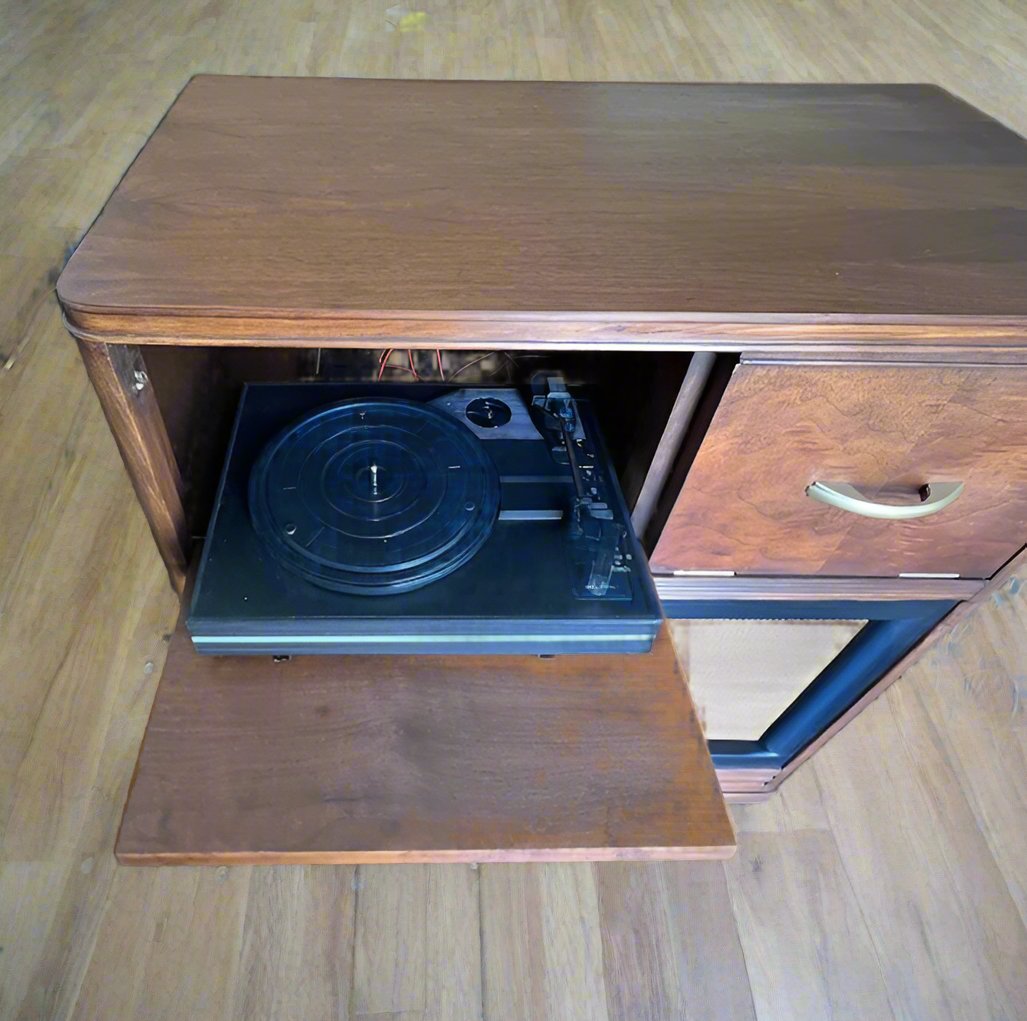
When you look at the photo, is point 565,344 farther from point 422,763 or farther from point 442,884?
point 442,884

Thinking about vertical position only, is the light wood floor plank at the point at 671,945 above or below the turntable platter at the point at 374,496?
below

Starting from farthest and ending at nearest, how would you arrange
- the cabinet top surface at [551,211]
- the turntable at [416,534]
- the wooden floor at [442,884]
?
the wooden floor at [442,884]
the turntable at [416,534]
the cabinet top surface at [551,211]

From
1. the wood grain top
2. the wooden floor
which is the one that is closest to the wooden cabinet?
the wood grain top

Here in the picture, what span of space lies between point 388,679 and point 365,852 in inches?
4.6

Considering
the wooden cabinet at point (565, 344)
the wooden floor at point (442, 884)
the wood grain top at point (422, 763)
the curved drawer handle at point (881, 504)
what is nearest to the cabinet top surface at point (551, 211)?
the wooden cabinet at point (565, 344)

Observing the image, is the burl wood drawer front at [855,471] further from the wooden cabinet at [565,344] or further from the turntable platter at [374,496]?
the turntable platter at [374,496]

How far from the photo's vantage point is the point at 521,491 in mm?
602

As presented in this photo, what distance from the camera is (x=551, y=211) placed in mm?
482

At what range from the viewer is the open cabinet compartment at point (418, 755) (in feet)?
1.51

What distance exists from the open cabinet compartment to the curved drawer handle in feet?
0.38

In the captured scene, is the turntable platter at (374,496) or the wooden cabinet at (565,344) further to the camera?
the turntable platter at (374,496)

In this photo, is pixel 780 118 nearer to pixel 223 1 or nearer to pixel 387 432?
pixel 387 432

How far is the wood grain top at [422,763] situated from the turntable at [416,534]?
2 centimetres

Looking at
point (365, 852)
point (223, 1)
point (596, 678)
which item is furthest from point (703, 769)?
point (223, 1)
